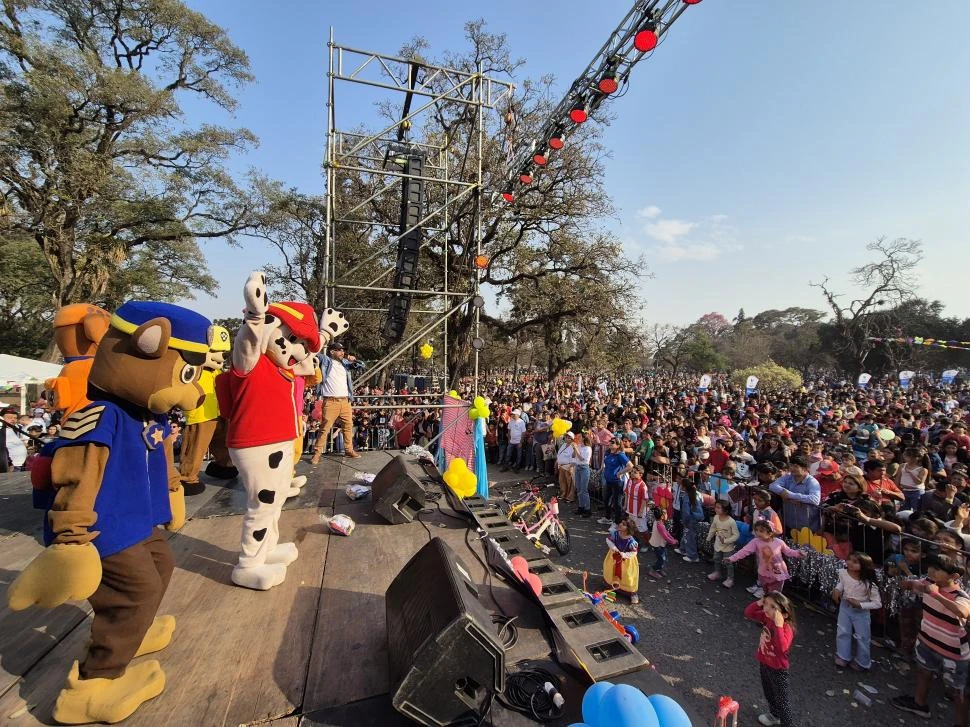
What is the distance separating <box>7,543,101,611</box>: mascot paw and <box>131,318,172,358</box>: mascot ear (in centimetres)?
90

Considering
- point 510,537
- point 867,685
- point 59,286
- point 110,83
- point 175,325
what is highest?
point 110,83

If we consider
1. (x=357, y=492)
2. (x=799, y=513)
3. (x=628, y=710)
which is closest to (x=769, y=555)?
(x=799, y=513)

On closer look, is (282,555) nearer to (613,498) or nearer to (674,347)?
(613,498)

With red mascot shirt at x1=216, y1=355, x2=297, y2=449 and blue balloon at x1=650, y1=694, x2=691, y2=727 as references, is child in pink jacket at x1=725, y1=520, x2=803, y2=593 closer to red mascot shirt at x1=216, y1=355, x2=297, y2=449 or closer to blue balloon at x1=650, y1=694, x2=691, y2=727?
blue balloon at x1=650, y1=694, x2=691, y2=727

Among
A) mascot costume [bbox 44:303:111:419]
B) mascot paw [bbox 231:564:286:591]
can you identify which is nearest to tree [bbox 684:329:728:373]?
mascot paw [bbox 231:564:286:591]

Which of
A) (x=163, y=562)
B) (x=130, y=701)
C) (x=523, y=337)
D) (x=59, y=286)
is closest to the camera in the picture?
(x=130, y=701)

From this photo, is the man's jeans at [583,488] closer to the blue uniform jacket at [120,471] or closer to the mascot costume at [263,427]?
the mascot costume at [263,427]

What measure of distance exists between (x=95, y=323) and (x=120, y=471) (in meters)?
1.73

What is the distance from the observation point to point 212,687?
210cm

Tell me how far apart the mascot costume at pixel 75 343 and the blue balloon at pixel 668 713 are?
3.84 meters

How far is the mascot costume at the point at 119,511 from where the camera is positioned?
186 centimetres

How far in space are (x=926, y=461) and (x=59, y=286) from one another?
20388 mm

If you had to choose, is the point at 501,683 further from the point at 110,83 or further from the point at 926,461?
the point at 110,83

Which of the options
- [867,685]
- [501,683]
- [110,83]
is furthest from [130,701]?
[110,83]
